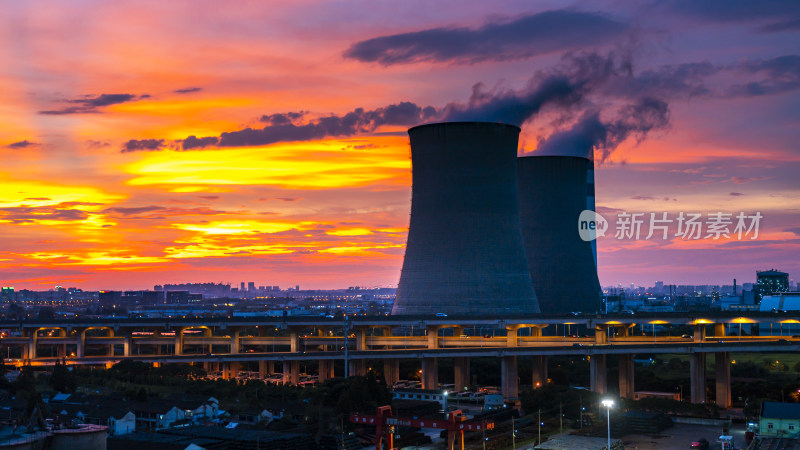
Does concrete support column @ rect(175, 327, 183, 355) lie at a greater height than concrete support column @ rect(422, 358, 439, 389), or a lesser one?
greater

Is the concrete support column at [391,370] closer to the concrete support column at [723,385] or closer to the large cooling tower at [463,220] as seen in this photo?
the large cooling tower at [463,220]

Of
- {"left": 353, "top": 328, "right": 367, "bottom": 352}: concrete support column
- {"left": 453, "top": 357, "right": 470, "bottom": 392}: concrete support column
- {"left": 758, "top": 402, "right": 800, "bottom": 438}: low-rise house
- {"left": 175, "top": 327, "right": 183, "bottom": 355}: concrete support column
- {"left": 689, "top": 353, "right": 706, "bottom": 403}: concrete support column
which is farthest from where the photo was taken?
{"left": 175, "top": 327, "right": 183, "bottom": 355}: concrete support column

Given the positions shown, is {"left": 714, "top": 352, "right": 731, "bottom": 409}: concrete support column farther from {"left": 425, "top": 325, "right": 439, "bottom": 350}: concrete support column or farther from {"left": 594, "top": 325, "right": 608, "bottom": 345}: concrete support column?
{"left": 425, "top": 325, "right": 439, "bottom": 350}: concrete support column

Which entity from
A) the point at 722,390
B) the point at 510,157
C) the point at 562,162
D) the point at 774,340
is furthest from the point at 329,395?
the point at 562,162

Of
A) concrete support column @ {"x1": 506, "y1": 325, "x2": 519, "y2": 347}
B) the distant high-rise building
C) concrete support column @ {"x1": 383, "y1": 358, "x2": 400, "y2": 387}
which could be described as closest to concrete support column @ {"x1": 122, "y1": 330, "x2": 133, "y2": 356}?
concrete support column @ {"x1": 383, "y1": 358, "x2": 400, "y2": 387}

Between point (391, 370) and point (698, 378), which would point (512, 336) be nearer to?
point (391, 370)

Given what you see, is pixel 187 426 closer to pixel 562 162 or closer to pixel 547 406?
pixel 547 406

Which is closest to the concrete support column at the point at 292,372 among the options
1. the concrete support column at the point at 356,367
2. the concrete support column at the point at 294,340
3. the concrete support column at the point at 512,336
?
the concrete support column at the point at 294,340
